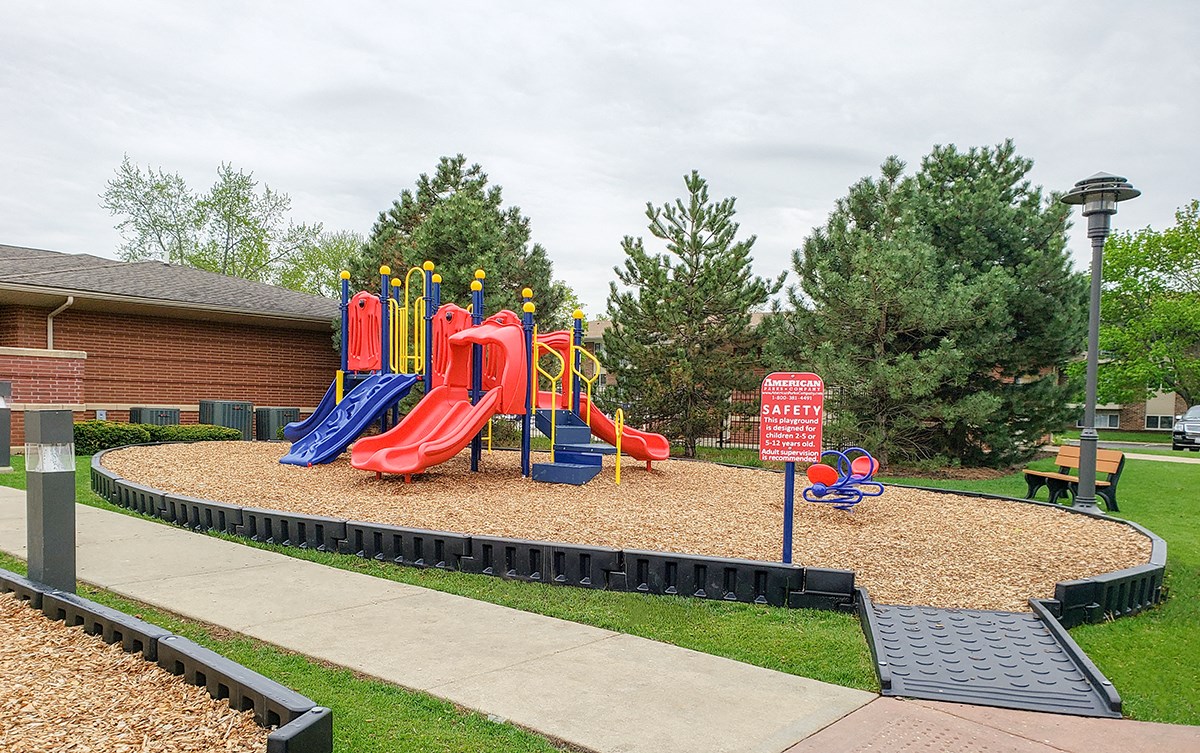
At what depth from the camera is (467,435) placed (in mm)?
10359

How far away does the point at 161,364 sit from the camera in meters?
19.9

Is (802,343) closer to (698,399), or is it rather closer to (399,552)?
(698,399)

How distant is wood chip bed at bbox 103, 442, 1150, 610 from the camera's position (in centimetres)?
660

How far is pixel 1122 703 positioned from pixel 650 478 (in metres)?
7.83

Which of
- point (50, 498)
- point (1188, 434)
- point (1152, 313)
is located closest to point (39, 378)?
point (50, 498)

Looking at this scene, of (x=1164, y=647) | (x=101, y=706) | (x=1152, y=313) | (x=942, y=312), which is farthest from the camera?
(x=1152, y=313)

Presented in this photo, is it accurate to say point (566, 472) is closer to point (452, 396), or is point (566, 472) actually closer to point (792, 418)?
point (452, 396)

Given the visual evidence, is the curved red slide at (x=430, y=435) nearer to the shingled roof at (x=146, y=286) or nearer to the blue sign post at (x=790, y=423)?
the blue sign post at (x=790, y=423)

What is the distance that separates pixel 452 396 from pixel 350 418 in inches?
69.2

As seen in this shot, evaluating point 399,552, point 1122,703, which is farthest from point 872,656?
point 399,552

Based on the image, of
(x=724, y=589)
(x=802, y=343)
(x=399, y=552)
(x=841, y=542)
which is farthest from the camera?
(x=802, y=343)

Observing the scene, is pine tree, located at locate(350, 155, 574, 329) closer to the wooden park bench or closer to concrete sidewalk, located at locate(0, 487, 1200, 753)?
the wooden park bench

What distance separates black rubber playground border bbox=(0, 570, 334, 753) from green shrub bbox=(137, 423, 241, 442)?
504 inches

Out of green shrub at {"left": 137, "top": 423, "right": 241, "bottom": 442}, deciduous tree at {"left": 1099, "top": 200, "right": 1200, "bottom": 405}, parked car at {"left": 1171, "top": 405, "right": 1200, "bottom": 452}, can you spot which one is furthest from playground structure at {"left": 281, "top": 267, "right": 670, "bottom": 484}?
deciduous tree at {"left": 1099, "top": 200, "right": 1200, "bottom": 405}
